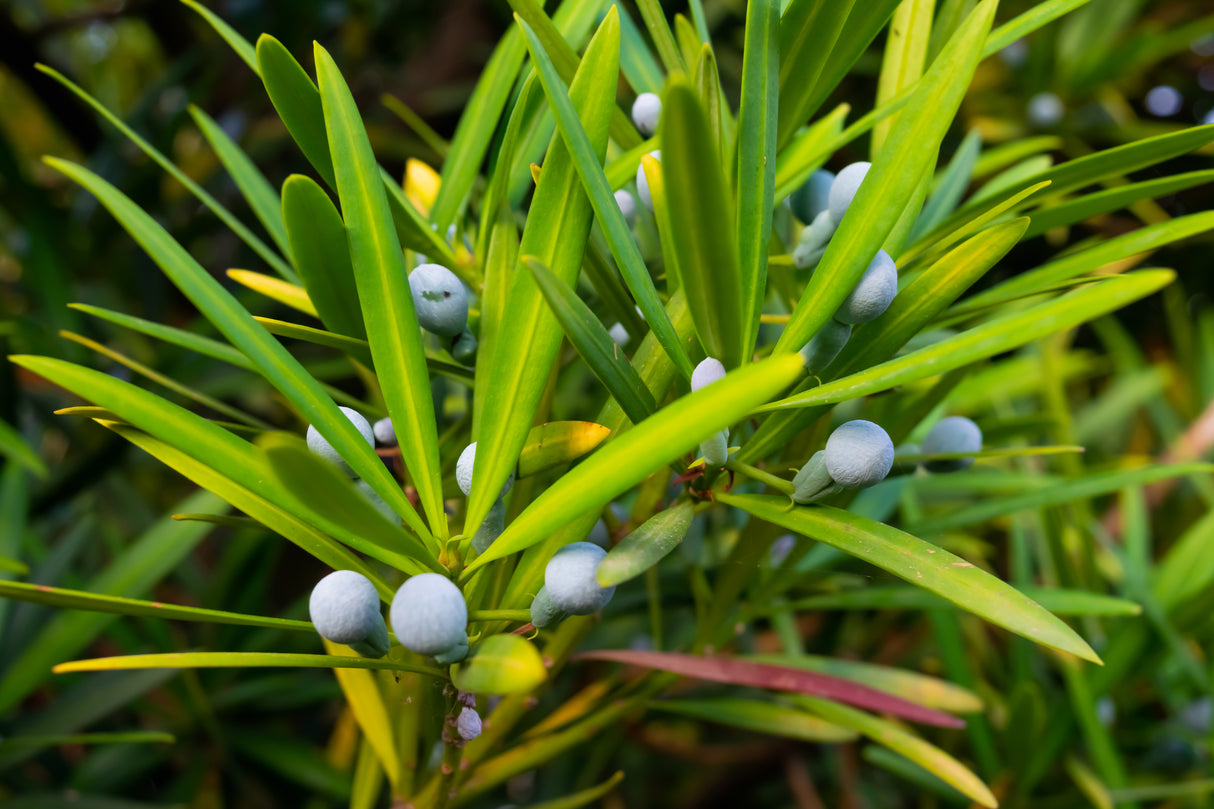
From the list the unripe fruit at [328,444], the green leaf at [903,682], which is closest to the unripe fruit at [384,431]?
the unripe fruit at [328,444]

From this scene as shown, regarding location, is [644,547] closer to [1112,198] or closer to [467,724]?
[467,724]

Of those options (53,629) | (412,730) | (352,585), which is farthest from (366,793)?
(53,629)

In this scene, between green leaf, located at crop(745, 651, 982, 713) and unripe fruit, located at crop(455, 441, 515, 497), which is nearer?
unripe fruit, located at crop(455, 441, 515, 497)

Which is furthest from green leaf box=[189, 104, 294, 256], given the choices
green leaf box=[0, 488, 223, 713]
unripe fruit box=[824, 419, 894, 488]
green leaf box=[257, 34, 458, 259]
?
unripe fruit box=[824, 419, 894, 488]

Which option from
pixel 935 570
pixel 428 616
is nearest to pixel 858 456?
pixel 935 570

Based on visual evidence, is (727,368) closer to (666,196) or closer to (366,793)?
(666,196)

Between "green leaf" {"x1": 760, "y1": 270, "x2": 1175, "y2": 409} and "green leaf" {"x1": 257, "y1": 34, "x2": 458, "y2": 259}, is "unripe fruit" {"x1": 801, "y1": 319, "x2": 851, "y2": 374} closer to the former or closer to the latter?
"green leaf" {"x1": 760, "y1": 270, "x2": 1175, "y2": 409}
